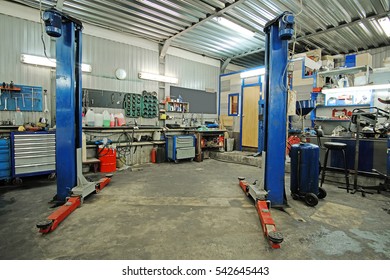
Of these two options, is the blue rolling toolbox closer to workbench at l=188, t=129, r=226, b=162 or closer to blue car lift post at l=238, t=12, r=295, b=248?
blue car lift post at l=238, t=12, r=295, b=248

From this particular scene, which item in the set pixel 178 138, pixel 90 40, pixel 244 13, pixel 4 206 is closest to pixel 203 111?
pixel 178 138

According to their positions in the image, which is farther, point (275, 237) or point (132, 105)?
point (132, 105)

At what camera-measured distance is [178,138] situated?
580 centimetres

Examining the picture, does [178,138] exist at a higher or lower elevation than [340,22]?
lower

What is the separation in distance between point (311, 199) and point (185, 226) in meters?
1.83

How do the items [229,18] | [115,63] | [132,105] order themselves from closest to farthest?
[229,18] < [115,63] < [132,105]

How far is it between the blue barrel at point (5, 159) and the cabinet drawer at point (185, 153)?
3.53 meters

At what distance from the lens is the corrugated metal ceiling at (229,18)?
422 centimetres

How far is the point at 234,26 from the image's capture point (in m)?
5.07

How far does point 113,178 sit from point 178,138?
2.16 m

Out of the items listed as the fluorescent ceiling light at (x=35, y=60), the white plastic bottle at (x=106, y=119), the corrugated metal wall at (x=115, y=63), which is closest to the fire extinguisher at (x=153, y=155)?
the white plastic bottle at (x=106, y=119)

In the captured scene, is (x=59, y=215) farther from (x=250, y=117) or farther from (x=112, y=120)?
(x=250, y=117)

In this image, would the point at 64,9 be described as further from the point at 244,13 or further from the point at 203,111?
the point at 203,111

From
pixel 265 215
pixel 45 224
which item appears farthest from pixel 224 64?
pixel 45 224
